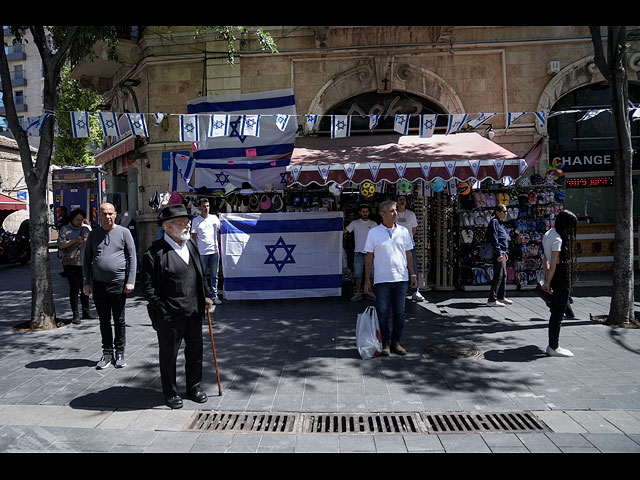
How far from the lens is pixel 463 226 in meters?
10.7

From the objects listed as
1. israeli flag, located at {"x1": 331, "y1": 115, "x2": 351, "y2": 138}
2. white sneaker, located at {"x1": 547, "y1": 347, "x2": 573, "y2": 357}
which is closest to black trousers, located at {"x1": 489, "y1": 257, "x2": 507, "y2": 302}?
white sneaker, located at {"x1": 547, "y1": 347, "x2": 573, "y2": 357}

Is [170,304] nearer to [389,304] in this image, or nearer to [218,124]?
[389,304]

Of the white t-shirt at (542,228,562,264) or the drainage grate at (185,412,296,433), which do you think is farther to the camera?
the white t-shirt at (542,228,562,264)

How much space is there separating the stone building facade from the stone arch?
24 millimetres

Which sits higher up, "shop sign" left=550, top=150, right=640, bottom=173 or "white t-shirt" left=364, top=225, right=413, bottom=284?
"shop sign" left=550, top=150, right=640, bottom=173

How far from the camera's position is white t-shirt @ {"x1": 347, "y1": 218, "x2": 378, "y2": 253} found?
977 centimetres

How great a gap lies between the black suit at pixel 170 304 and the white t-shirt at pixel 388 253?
229cm

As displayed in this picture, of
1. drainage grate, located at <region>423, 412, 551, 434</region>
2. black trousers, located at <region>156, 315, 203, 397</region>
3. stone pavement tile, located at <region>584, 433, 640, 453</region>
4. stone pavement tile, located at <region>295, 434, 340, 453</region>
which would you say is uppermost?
black trousers, located at <region>156, 315, 203, 397</region>

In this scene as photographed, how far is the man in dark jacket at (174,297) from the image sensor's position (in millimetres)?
4680

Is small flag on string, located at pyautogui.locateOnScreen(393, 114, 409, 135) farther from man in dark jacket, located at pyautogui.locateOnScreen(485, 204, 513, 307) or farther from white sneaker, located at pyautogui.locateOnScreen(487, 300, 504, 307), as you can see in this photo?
white sneaker, located at pyautogui.locateOnScreen(487, 300, 504, 307)

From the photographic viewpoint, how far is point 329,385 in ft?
17.5

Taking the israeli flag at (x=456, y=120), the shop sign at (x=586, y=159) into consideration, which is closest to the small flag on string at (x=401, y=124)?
the israeli flag at (x=456, y=120)

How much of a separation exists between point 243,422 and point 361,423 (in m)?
1.05

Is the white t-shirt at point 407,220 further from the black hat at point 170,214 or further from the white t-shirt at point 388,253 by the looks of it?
the black hat at point 170,214
